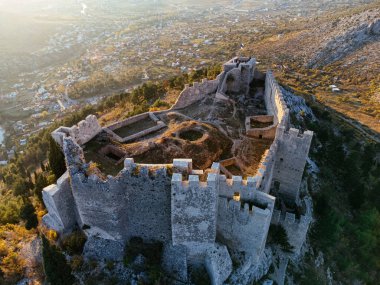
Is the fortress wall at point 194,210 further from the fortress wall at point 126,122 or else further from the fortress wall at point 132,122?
the fortress wall at point 126,122

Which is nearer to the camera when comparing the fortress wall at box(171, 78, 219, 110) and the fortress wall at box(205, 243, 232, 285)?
the fortress wall at box(205, 243, 232, 285)

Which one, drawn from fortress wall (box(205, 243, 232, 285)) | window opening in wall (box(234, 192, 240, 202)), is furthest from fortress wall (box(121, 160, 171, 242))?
window opening in wall (box(234, 192, 240, 202))

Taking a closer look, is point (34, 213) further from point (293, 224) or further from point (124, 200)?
point (293, 224)

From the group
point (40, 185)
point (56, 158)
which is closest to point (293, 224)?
point (56, 158)

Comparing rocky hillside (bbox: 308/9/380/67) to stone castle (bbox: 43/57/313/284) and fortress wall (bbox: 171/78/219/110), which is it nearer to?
fortress wall (bbox: 171/78/219/110)

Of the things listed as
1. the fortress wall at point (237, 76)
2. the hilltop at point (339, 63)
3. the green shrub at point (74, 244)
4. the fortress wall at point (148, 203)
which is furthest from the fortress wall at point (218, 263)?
the hilltop at point (339, 63)
